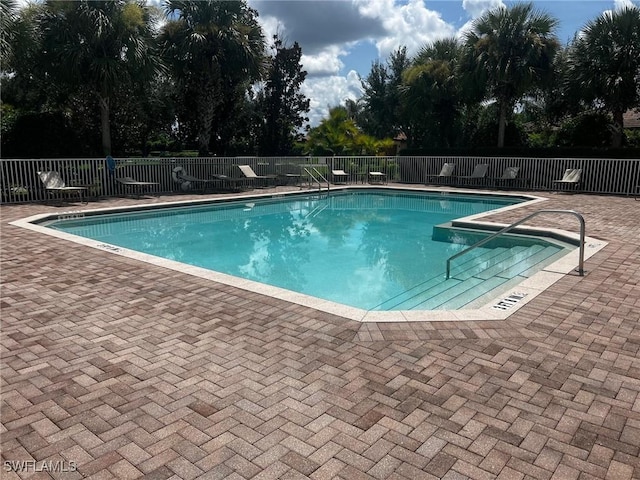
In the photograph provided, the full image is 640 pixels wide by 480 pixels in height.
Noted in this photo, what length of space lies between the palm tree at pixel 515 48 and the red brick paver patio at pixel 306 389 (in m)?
16.3

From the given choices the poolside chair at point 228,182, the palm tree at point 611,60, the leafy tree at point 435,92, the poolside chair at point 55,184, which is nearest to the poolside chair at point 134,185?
the poolside chair at point 55,184

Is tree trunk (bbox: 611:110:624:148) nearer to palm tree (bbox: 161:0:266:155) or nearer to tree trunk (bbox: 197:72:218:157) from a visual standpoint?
palm tree (bbox: 161:0:266:155)

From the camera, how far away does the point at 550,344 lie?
368 cm

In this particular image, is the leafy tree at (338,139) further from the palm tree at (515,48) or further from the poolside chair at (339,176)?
the palm tree at (515,48)

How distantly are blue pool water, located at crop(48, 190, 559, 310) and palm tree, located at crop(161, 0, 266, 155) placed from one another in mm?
6360

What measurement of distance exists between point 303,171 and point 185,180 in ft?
17.2

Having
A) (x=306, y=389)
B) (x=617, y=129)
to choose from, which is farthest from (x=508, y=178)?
(x=306, y=389)

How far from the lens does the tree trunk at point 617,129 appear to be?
60.1 feet

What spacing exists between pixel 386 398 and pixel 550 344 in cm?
159

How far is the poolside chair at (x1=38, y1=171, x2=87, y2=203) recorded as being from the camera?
41.6ft

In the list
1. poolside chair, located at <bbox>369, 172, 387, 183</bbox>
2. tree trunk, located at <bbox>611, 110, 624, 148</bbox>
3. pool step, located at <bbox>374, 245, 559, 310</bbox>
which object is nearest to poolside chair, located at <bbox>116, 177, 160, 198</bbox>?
poolside chair, located at <bbox>369, 172, 387, 183</bbox>

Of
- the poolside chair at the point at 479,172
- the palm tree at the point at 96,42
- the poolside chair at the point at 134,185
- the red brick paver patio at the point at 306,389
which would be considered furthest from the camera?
the poolside chair at the point at 479,172

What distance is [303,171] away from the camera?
20.0 metres

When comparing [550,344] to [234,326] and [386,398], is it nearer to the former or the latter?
[386,398]
